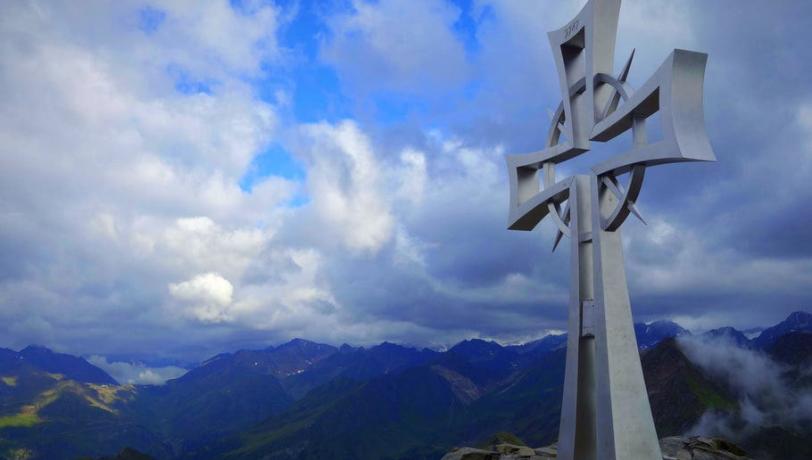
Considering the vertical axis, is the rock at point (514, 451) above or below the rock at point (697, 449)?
above

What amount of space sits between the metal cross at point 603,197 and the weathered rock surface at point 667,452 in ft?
40.0

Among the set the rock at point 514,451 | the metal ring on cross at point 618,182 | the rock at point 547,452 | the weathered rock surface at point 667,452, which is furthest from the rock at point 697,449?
the metal ring on cross at point 618,182

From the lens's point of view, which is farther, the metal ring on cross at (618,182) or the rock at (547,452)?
the rock at (547,452)

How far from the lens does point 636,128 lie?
28094mm

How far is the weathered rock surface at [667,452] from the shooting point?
42969 mm

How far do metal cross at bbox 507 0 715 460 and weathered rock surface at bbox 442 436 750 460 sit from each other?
12201 mm

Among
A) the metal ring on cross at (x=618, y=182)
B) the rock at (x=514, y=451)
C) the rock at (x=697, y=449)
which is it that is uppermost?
the metal ring on cross at (x=618, y=182)

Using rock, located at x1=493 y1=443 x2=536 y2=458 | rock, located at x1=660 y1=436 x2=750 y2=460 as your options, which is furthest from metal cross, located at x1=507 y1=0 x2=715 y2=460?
rock, located at x1=660 y1=436 x2=750 y2=460

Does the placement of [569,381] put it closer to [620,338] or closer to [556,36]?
[620,338]

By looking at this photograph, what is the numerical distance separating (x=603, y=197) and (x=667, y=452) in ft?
80.5

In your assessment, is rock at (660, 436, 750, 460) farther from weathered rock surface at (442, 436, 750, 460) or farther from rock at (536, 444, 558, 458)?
rock at (536, 444, 558, 458)

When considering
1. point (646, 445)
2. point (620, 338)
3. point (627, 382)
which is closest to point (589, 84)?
point (620, 338)

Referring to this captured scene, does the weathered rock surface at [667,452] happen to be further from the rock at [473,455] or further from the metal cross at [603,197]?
the metal cross at [603,197]

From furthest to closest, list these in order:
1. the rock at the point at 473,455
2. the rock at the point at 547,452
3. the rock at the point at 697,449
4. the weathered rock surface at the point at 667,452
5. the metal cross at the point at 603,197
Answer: the rock at the point at 697,449, the rock at the point at 473,455, the weathered rock surface at the point at 667,452, the rock at the point at 547,452, the metal cross at the point at 603,197
